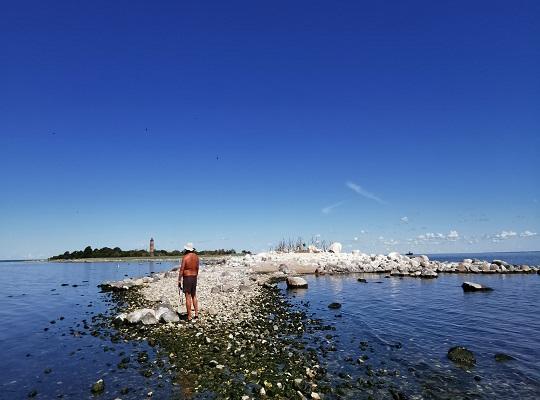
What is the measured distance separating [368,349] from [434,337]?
4474 millimetres

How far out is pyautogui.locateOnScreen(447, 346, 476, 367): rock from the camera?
1385 centimetres

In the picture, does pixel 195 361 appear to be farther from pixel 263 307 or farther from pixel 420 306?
pixel 420 306

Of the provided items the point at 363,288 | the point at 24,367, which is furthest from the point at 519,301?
the point at 24,367

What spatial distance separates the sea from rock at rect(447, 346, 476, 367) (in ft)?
0.86

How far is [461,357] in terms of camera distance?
1416cm

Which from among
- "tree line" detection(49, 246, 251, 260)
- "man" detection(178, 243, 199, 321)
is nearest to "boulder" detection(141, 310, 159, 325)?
"man" detection(178, 243, 199, 321)

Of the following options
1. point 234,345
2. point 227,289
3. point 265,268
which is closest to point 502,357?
point 234,345

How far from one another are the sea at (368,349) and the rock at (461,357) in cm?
26

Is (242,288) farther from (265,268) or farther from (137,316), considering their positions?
(265,268)

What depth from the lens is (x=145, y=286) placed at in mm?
39062

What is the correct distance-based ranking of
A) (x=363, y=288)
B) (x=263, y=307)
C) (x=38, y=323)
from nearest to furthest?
Result: (x=38, y=323), (x=263, y=307), (x=363, y=288)

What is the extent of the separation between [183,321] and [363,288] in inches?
919

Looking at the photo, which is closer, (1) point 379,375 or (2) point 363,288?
(1) point 379,375

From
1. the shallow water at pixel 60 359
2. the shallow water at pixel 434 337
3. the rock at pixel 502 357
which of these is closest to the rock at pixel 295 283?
the shallow water at pixel 434 337
